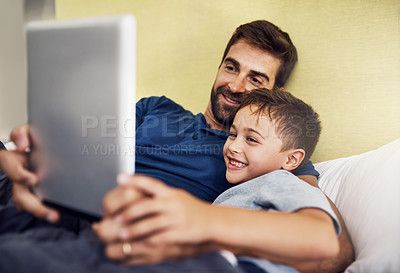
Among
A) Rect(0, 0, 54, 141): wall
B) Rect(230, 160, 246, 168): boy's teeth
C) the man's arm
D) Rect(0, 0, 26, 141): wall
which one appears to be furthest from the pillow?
Rect(0, 0, 26, 141): wall

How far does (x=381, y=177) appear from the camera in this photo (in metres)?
0.72

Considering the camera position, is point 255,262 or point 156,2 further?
point 156,2

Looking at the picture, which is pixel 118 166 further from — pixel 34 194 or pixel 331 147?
pixel 331 147

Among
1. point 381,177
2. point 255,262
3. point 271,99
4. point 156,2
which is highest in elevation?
point 156,2

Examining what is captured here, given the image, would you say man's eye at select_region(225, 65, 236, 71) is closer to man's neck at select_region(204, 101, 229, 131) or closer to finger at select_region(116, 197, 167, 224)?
man's neck at select_region(204, 101, 229, 131)

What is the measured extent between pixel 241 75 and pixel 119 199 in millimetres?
863

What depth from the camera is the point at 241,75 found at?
1.18 m

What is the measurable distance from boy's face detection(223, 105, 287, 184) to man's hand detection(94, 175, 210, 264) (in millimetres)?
449

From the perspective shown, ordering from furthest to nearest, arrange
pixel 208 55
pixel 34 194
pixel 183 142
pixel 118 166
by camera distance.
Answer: pixel 208 55, pixel 183 142, pixel 34 194, pixel 118 166

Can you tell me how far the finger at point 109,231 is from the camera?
436mm

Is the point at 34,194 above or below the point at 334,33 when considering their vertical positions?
below

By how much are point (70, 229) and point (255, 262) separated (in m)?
0.39

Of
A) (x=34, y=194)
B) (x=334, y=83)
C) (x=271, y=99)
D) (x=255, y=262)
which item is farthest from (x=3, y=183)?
(x=334, y=83)

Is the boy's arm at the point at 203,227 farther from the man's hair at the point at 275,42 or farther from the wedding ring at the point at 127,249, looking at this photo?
the man's hair at the point at 275,42
